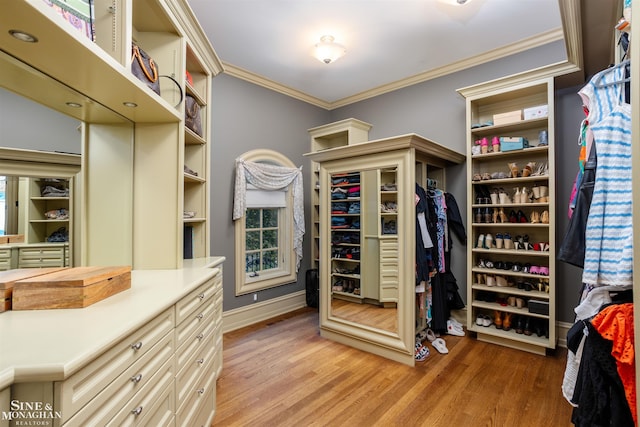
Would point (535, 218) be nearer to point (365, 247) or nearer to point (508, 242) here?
point (508, 242)

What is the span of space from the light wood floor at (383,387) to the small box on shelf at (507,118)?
2.22 metres

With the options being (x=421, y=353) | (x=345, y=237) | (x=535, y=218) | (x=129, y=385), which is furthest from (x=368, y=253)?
(x=129, y=385)

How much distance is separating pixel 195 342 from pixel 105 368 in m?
0.72

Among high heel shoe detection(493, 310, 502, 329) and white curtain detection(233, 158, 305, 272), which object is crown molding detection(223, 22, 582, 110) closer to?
white curtain detection(233, 158, 305, 272)

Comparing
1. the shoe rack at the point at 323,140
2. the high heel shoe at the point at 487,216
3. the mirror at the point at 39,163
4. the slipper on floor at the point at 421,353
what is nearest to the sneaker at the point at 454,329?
the slipper on floor at the point at 421,353

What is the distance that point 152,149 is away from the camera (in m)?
1.96

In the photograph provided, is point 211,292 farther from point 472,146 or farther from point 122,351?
point 472,146

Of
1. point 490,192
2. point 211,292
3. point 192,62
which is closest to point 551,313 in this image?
point 490,192

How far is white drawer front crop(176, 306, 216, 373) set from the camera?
1.42 m

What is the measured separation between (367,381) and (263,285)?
1.89 m

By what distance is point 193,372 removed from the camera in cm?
157

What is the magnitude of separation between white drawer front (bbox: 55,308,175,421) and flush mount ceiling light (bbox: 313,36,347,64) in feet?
9.39

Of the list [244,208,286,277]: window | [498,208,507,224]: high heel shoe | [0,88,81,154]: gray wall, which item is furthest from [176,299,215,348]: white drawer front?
[498,208,507,224]: high heel shoe
